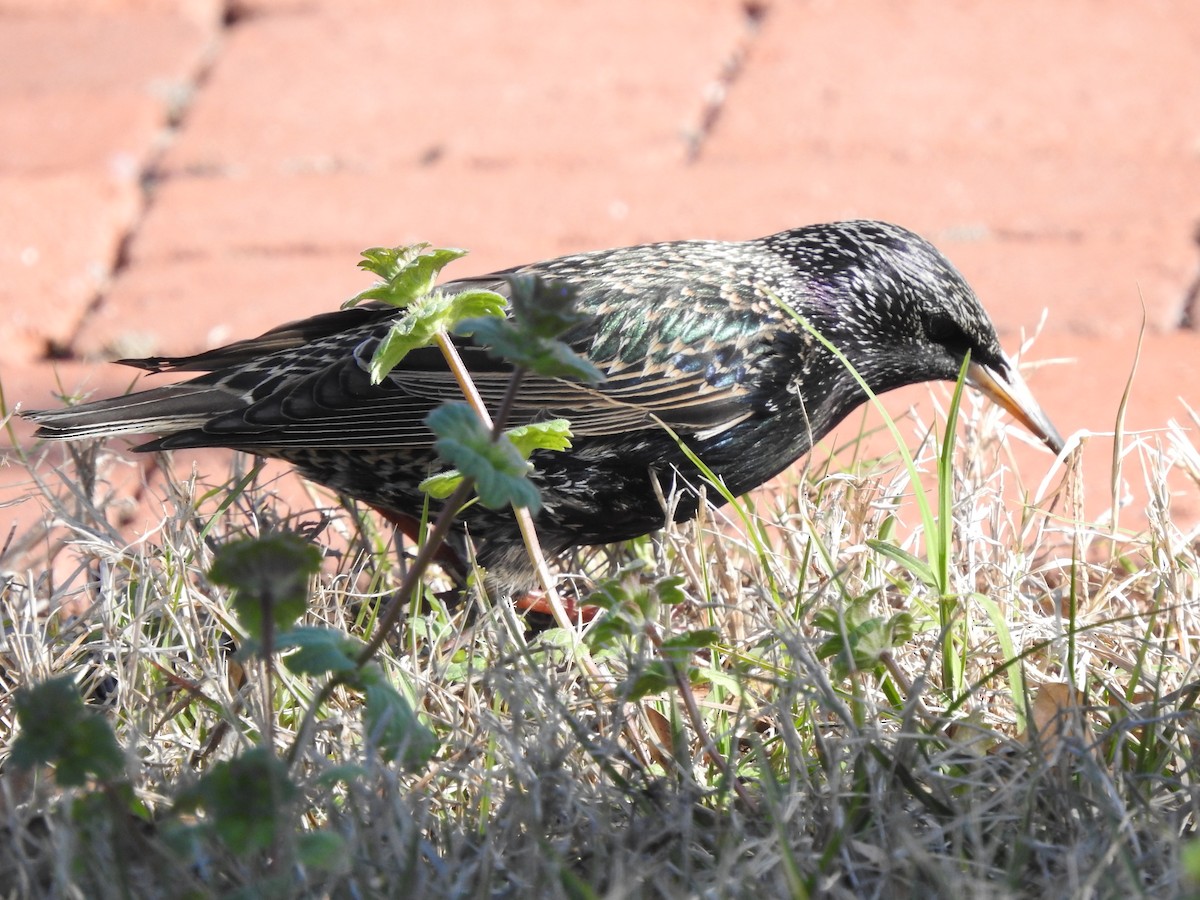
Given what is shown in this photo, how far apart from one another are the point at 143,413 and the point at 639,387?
0.89 meters

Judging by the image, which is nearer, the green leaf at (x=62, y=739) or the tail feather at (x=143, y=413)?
the green leaf at (x=62, y=739)

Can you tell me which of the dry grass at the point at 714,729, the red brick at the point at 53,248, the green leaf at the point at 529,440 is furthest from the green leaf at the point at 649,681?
the red brick at the point at 53,248

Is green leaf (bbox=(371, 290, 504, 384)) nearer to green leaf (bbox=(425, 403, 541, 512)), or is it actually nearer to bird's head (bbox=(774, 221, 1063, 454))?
green leaf (bbox=(425, 403, 541, 512))

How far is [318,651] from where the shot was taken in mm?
1728

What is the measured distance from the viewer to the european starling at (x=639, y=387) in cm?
276

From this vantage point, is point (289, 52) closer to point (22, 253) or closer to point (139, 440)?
point (22, 253)

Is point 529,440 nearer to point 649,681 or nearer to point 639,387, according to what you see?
point 649,681

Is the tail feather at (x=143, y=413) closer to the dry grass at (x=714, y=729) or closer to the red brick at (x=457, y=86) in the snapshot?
the dry grass at (x=714, y=729)

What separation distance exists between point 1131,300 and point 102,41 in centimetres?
349

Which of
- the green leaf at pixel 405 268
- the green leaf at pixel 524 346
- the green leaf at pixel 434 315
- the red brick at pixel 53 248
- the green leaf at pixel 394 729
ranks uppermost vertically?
the red brick at pixel 53 248

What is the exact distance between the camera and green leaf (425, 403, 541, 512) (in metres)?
1.69

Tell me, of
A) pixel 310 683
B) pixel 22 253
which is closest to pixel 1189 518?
pixel 310 683

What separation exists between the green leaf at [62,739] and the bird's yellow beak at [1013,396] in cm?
191

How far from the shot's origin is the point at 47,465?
3.39 meters
